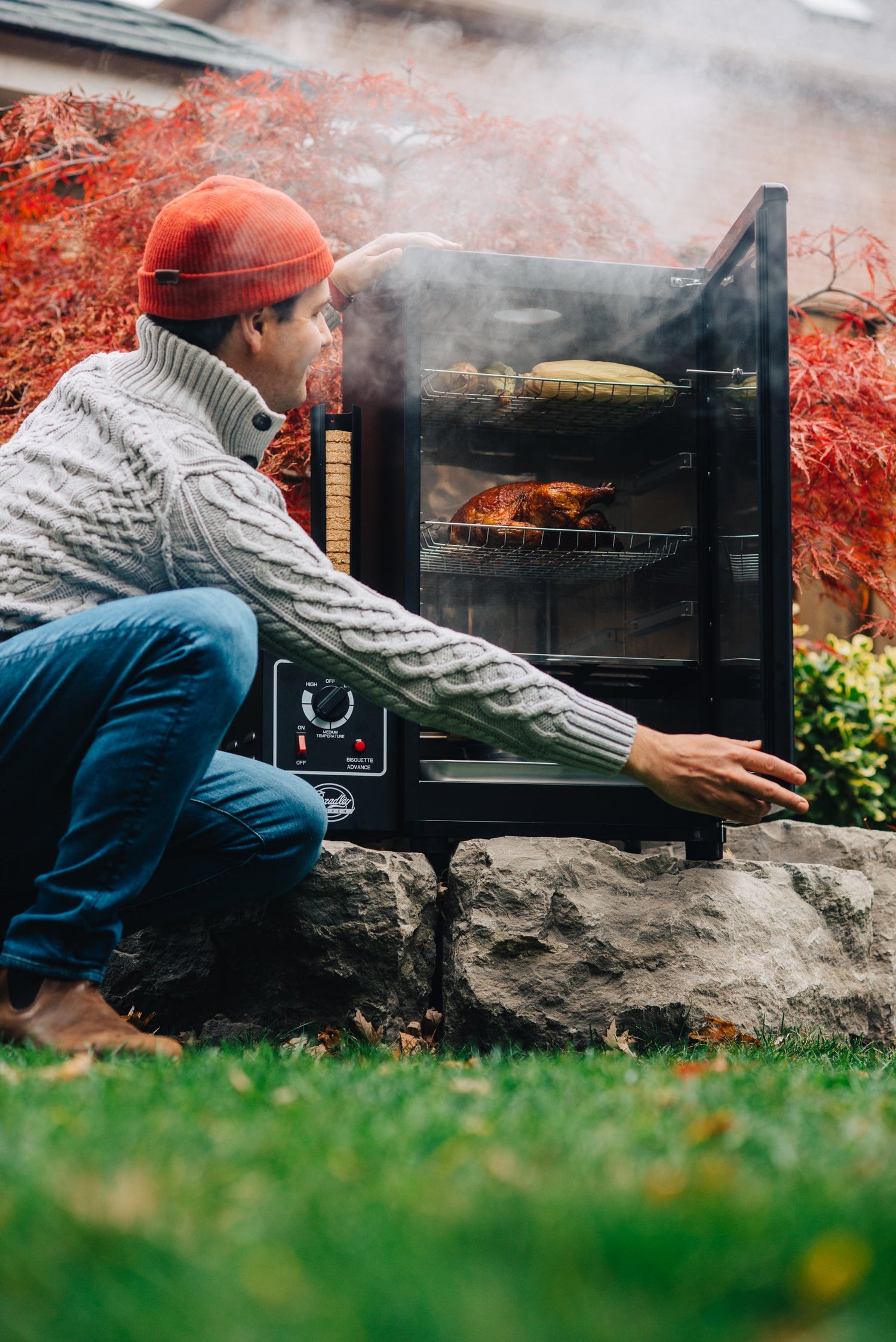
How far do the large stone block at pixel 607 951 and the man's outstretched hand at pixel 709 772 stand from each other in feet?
2.05

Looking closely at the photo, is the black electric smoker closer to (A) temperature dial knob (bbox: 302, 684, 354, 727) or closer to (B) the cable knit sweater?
(A) temperature dial knob (bbox: 302, 684, 354, 727)

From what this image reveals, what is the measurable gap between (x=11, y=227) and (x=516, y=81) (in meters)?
3.93

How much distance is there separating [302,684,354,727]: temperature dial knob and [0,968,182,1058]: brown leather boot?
1.03m

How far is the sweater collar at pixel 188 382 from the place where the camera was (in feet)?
7.12

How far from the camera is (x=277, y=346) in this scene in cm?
229

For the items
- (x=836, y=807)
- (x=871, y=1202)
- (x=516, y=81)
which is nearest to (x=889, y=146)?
(x=516, y=81)

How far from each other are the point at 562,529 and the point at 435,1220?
220 centimetres

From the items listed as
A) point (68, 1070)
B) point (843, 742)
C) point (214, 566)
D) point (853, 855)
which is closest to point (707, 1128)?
point (68, 1070)

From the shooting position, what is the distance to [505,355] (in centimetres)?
325

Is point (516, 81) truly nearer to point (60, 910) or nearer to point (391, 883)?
point (391, 883)

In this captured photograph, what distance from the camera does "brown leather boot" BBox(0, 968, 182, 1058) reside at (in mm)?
1810


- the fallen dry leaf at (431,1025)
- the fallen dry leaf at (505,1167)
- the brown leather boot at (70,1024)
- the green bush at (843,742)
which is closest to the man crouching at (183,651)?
the brown leather boot at (70,1024)

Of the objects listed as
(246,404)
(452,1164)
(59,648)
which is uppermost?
(246,404)

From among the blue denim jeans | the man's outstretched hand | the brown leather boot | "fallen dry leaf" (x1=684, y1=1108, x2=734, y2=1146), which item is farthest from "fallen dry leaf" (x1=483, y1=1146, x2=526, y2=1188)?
the man's outstretched hand
